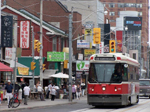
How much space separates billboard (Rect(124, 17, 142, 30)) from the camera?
138125 millimetres

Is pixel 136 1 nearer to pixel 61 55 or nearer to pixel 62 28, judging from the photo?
pixel 62 28

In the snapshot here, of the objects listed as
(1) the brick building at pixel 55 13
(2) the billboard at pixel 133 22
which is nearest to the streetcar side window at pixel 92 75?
(1) the brick building at pixel 55 13

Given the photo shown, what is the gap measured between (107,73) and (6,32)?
1144cm

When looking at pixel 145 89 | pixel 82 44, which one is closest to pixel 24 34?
pixel 145 89

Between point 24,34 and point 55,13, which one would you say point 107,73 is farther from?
point 55,13

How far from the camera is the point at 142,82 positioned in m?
44.2

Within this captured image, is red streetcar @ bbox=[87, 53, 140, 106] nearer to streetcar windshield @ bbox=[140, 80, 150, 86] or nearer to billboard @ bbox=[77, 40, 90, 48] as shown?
streetcar windshield @ bbox=[140, 80, 150, 86]

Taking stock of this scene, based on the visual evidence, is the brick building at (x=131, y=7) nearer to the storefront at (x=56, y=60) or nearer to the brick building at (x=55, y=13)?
the brick building at (x=55, y=13)

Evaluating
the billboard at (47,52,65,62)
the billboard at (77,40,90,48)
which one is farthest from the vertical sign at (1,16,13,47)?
Answer: the billboard at (77,40,90,48)

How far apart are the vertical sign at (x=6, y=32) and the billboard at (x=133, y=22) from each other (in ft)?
350

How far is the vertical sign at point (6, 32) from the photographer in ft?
111

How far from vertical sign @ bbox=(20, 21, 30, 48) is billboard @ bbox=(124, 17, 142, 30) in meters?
103

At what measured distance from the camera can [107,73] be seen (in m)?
25.7

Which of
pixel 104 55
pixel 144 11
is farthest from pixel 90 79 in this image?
pixel 144 11
